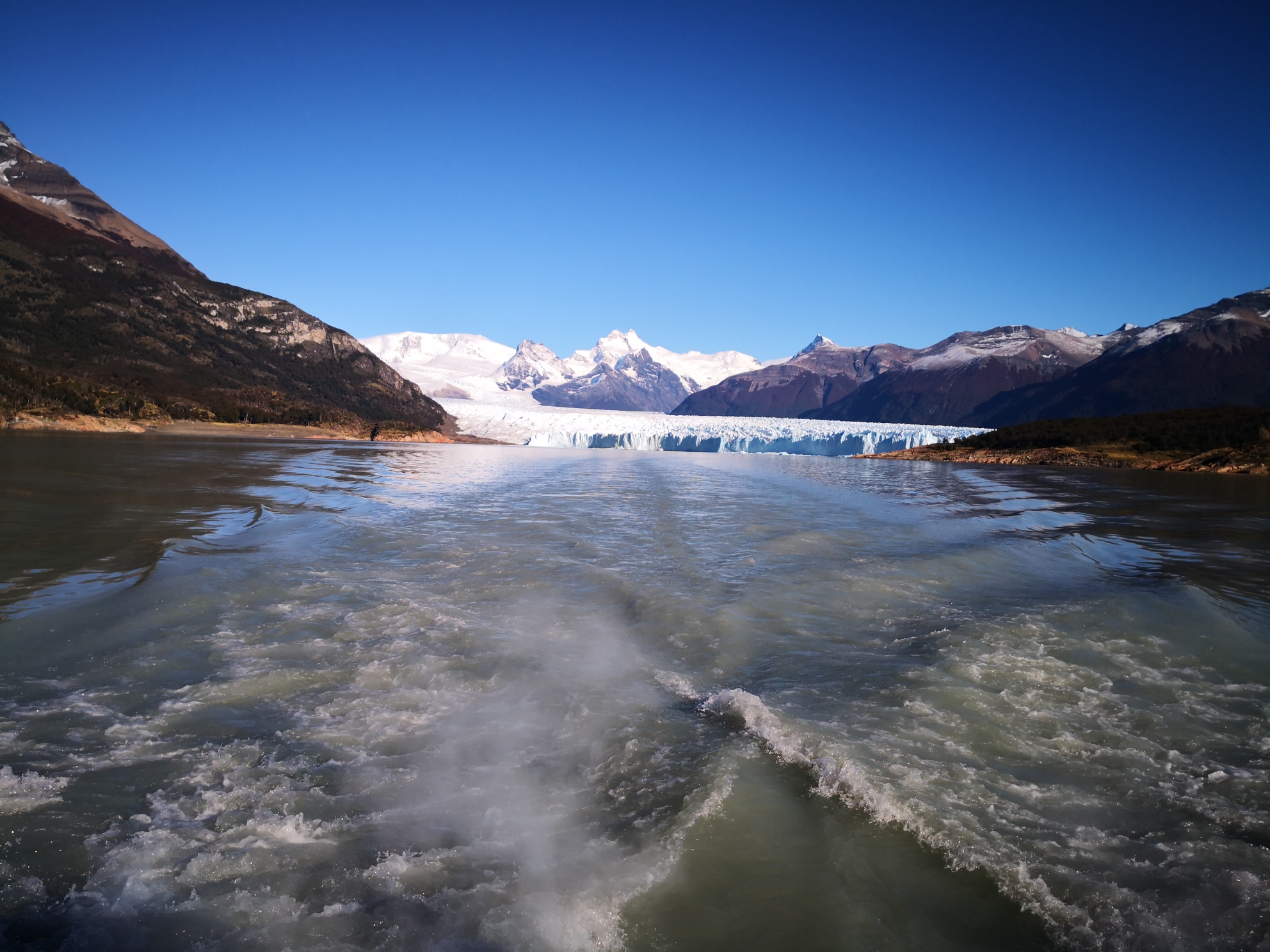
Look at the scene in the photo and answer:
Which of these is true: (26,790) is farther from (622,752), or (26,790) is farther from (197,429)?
(197,429)

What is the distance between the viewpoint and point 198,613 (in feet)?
18.9

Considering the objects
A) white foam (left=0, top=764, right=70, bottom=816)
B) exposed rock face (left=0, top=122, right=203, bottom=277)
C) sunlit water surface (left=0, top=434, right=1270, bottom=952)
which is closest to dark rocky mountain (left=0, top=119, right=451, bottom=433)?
exposed rock face (left=0, top=122, right=203, bottom=277)

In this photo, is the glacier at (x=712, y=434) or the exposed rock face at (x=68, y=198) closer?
the glacier at (x=712, y=434)

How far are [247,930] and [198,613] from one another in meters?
4.43

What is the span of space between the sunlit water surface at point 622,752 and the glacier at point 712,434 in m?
55.2

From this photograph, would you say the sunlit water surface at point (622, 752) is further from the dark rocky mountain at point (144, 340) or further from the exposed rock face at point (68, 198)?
the exposed rock face at point (68, 198)

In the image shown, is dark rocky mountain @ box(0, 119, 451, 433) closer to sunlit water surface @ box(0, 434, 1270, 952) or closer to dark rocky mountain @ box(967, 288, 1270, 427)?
sunlit water surface @ box(0, 434, 1270, 952)

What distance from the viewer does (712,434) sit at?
6444cm

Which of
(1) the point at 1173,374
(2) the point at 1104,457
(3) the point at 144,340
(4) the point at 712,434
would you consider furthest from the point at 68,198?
(1) the point at 1173,374

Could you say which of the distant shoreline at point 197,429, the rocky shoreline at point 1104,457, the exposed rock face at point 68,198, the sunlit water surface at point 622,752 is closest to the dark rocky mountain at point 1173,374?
the rocky shoreline at point 1104,457

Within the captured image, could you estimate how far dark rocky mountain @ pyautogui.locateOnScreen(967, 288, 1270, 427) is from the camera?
5246 inches

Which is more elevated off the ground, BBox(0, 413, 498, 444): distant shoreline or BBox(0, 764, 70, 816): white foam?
BBox(0, 413, 498, 444): distant shoreline

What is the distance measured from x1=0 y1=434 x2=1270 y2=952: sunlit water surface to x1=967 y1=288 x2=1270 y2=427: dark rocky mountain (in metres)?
145

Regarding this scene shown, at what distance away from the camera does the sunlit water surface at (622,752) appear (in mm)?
2348
